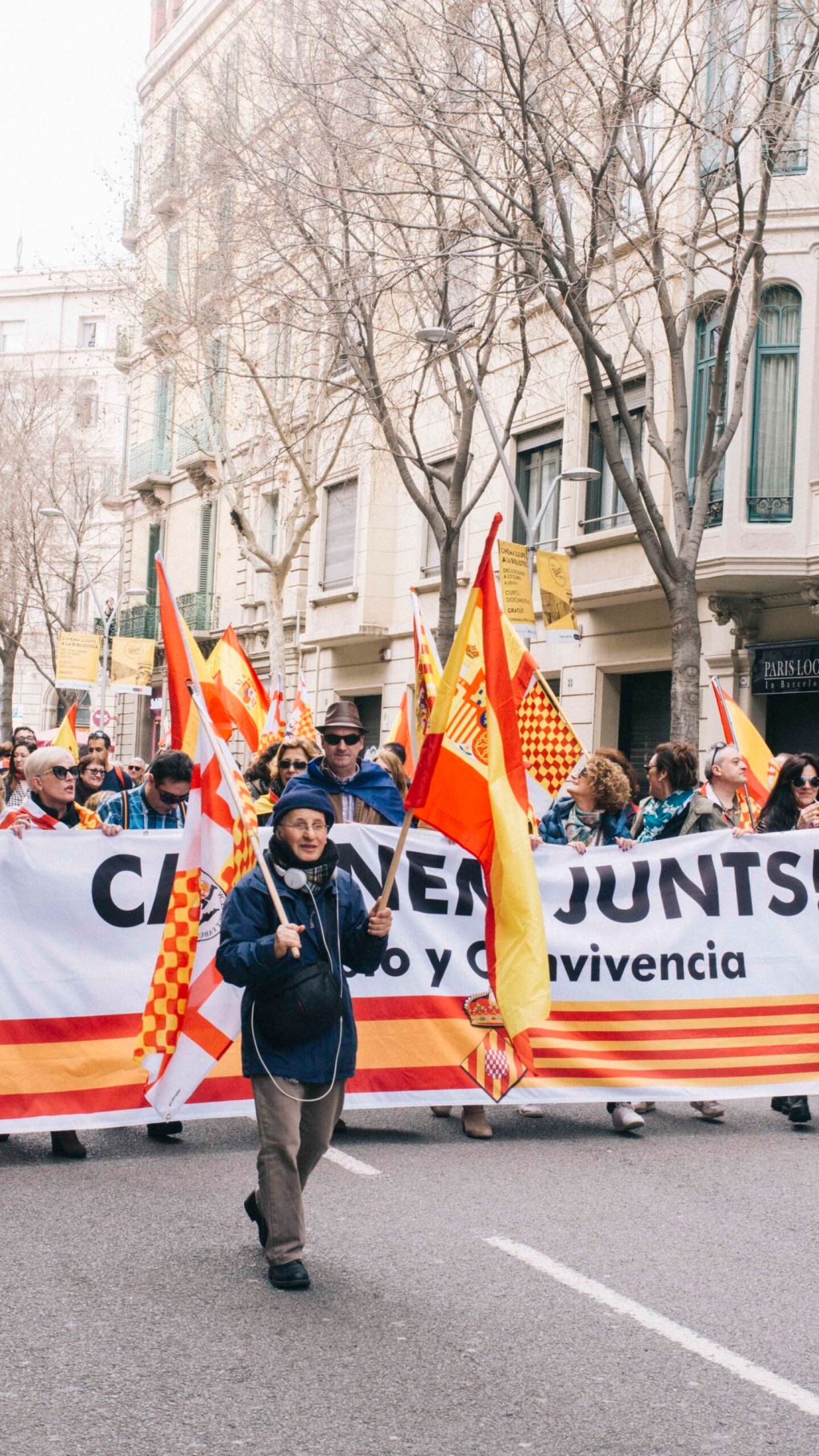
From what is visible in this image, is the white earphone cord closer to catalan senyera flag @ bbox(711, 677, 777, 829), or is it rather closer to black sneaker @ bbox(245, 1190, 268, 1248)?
black sneaker @ bbox(245, 1190, 268, 1248)

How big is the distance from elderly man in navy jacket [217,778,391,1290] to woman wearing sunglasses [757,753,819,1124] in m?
3.81

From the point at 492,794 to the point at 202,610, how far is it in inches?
1307

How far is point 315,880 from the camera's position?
213 inches

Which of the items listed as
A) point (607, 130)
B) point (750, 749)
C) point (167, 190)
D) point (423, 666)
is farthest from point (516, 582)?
point (167, 190)

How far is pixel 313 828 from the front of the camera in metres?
5.37

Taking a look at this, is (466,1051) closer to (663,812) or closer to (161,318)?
(663,812)

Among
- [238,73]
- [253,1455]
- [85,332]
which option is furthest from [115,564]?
[253,1455]

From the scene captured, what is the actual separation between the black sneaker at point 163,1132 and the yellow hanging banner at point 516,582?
32.7 feet

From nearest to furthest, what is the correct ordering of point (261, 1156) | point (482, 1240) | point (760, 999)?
point (261, 1156) < point (482, 1240) < point (760, 999)

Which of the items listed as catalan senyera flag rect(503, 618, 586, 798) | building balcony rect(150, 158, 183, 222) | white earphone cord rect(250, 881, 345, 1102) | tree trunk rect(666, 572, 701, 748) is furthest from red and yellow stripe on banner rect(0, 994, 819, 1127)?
building balcony rect(150, 158, 183, 222)

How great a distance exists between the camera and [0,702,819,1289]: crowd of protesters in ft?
Result: 17.4

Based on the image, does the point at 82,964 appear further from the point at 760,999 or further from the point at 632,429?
the point at 632,429

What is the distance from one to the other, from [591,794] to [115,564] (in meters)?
43.7

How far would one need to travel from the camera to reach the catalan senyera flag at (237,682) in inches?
572
